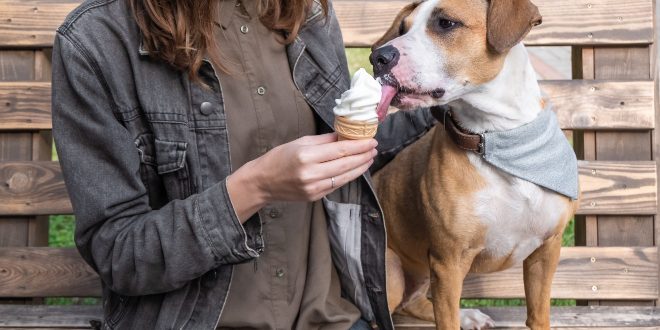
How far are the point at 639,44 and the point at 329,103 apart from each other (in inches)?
53.3

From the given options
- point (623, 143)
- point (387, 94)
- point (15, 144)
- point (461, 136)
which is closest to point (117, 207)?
point (387, 94)

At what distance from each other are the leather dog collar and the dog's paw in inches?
28.7

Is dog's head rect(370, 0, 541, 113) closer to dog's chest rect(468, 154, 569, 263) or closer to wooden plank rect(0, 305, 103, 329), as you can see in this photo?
dog's chest rect(468, 154, 569, 263)

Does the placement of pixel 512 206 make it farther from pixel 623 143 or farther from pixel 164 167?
pixel 164 167

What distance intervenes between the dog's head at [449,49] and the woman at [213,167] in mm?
200

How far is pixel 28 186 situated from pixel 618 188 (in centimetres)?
219

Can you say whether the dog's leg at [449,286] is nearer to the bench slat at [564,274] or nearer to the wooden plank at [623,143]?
the bench slat at [564,274]

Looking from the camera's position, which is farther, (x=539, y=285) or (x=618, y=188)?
(x=618, y=188)

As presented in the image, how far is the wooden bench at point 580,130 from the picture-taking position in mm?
2924

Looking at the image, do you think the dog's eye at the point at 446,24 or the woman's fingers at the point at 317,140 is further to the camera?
the dog's eye at the point at 446,24

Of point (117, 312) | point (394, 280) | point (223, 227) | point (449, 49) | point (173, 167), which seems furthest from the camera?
point (394, 280)

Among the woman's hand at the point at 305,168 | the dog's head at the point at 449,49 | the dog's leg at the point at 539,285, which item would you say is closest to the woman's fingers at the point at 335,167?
the woman's hand at the point at 305,168

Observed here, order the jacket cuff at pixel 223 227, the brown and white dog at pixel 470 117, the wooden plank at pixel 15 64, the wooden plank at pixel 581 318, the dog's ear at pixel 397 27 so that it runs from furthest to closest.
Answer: the wooden plank at pixel 15 64 → the wooden plank at pixel 581 318 → the dog's ear at pixel 397 27 → the brown and white dog at pixel 470 117 → the jacket cuff at pixel 223 227

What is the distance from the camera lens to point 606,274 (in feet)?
9.69
